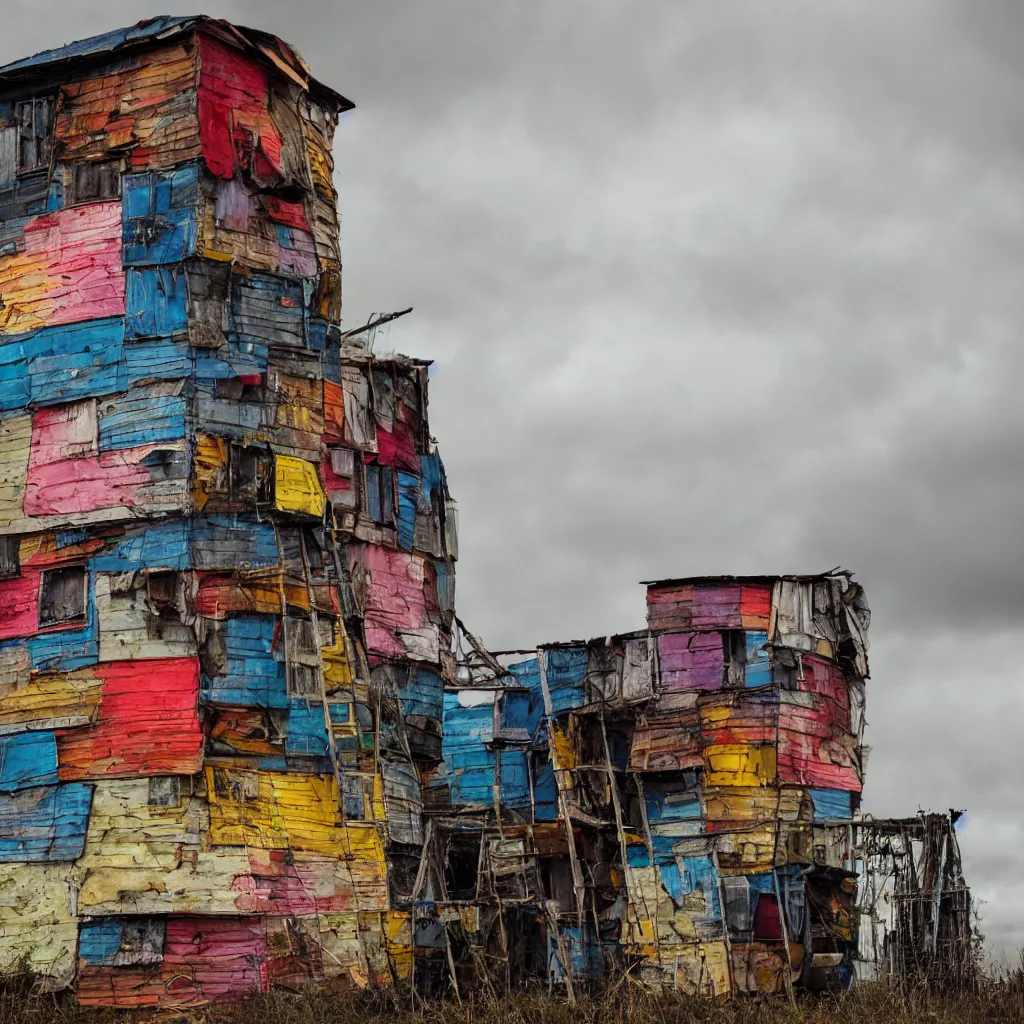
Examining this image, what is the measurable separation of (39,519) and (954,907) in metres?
21.2

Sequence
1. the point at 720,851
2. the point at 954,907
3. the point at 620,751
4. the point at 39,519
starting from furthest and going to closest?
1. the point at 620,751
2. the point at 720,851
3. the point at 954,907
4. the point at 39,519

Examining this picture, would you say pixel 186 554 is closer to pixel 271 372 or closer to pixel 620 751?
pixel 271 372

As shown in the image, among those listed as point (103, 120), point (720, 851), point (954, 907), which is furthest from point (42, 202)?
point (954, 907)

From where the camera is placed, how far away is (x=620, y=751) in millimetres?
42156

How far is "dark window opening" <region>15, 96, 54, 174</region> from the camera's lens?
34.0m

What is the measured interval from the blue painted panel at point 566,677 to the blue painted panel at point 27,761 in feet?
52.4

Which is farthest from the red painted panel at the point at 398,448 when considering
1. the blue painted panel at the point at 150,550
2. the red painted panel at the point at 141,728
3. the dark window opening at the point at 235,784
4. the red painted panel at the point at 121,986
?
the red painted panel at the point at 121,986

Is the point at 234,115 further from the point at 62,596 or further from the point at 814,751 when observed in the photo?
the point at 814,751

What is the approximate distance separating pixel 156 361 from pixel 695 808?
17116mm

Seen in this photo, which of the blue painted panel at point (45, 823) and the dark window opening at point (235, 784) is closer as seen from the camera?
the blue painted panel at point (45, 823)

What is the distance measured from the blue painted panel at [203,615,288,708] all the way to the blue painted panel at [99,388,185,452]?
389 cm

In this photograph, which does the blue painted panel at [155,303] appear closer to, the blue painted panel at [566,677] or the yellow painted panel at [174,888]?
the yellow painted panel at [174,888]

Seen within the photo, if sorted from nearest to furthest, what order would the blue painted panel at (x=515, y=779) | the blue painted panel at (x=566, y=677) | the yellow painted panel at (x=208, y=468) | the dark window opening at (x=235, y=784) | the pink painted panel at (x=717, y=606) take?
the dark window opening at (x=235, y=784), the yellow painted panel at (x=208, y=468), the pink painted panel at (x=717, y=606), the blue painted panel at (x=566, y=677), the blue painted panel at (x=515, y=779)

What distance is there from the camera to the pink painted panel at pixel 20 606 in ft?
104
